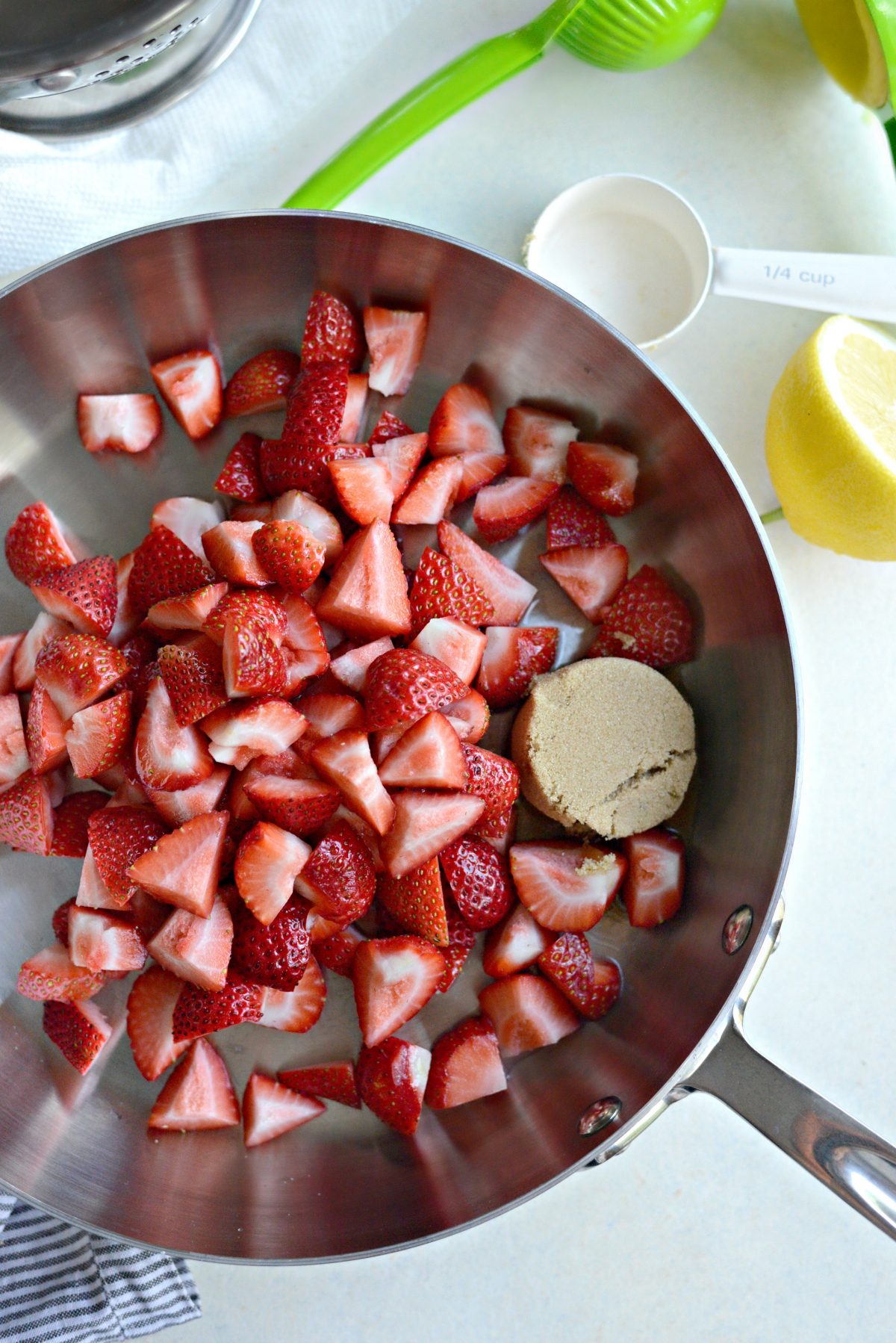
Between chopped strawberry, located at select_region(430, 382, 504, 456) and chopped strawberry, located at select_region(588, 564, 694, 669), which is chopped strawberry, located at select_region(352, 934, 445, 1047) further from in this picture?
chopped strawberry, located at select_region(430, 382, 504, 456)

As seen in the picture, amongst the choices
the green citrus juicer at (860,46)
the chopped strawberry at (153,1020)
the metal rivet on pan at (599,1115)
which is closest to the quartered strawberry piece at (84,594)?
the chopped strawberry at (153,1020)

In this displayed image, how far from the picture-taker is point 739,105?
46.9 inches

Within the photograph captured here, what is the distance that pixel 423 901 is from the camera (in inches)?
39.5

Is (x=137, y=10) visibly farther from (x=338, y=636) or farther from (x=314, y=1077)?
(x=314, y=1077)

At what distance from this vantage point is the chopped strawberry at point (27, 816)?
3.36 feet

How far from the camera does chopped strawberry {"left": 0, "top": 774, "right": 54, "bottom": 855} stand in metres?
1.03

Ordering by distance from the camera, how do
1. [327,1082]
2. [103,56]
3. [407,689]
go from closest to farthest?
[103,56], [407,689], [327,1082]

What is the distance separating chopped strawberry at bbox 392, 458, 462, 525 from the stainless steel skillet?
114 millimetres

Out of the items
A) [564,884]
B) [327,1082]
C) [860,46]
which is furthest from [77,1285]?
[860,46]

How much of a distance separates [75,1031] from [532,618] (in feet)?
2.14

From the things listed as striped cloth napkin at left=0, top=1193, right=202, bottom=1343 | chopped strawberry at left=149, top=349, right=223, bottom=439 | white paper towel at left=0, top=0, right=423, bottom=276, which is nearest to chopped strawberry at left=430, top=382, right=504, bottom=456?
chopped strawberry at left=149, top=349, right=223, bottom=439

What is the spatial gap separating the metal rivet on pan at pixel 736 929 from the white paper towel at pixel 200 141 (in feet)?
3.18

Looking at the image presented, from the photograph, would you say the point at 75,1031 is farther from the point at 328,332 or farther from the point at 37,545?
the point at 328,332

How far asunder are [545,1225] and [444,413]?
2.99 ft
